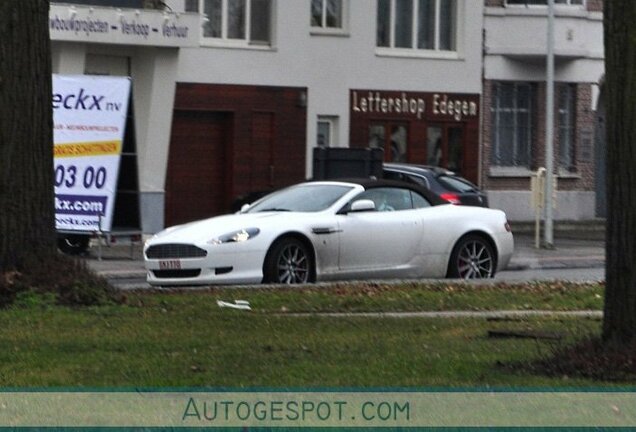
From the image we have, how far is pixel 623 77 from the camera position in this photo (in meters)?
10.1

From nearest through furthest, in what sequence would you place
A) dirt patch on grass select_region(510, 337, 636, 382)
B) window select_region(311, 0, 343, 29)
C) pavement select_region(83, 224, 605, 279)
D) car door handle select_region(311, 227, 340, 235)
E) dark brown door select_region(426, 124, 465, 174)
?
dirt patch on grass select_region(510, 337, 636, 382)
car door handle select_region(311, 227, 340, 235)
pavement select_region(83, 224, 605, 279)
window select_region(311, 0, 343, 29)
dark brown door select_region(426, 124, 465, 174)

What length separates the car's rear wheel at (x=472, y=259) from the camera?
2044cm

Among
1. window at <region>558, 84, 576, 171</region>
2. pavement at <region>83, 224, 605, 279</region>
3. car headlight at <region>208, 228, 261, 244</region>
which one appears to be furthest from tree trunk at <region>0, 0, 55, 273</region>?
window at <region>558, 84, 576, 171</region>

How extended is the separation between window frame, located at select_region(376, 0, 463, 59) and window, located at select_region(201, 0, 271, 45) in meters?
2.96

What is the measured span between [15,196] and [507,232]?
8.70 m

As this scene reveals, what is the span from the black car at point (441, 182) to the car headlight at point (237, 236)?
8749 mm

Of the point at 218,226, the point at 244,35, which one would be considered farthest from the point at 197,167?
the point at 218,226

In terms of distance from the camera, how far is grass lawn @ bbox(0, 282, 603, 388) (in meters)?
10.1

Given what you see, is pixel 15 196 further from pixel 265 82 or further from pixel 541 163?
pixel 541 163

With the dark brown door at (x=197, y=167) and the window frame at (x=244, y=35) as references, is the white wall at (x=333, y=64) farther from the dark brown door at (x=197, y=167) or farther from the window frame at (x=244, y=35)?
the dark brown door at (x=197, y=167)

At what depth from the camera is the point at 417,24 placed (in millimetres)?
37031

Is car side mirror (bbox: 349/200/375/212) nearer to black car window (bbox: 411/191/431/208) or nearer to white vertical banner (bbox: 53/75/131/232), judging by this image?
black car window (bbox: 411/191/431/208)

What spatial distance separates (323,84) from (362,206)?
15694 mm

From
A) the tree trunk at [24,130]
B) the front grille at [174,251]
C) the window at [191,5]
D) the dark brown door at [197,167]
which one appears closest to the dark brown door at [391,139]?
the dark brown door at [197,167]
